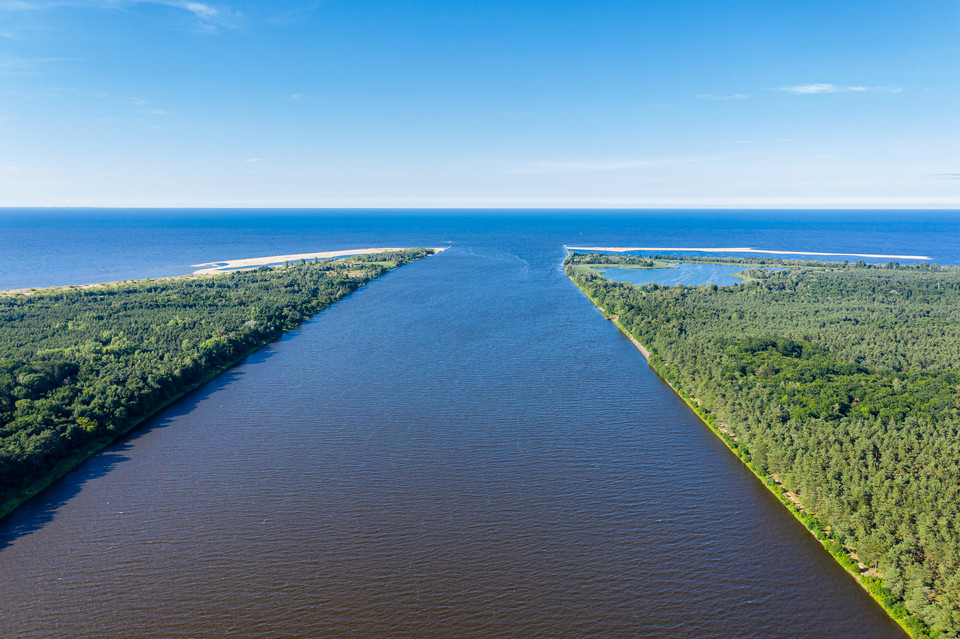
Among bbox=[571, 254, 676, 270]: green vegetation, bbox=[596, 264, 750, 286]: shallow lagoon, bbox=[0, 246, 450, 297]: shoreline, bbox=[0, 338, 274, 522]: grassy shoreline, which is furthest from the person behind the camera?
bbox=[571, 254, 676, 270]: green vegetation

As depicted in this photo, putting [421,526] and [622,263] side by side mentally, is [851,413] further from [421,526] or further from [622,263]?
[622,263]

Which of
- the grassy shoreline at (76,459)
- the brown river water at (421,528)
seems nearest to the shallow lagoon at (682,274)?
the brown river water at (421,528)

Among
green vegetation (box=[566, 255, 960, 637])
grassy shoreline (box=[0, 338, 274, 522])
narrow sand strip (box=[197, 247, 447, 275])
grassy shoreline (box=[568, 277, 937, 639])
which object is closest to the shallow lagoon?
green vegetation (box=[566, 255, 960, 637])

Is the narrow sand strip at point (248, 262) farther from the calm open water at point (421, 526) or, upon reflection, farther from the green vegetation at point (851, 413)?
the green vegetation at point (851, 413)

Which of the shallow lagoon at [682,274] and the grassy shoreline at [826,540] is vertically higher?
the shallow lagoon at [682,274]

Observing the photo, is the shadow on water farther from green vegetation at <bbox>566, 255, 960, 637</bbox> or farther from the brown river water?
green vegetation at <bbox>566, 255, 960, 637</bbox>

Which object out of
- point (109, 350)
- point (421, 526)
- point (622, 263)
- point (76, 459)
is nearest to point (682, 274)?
point (622, 263)

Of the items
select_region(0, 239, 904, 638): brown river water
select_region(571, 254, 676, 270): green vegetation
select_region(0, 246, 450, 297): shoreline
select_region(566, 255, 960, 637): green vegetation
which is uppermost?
select_region(571, 254, 676, 270): green vegetation
